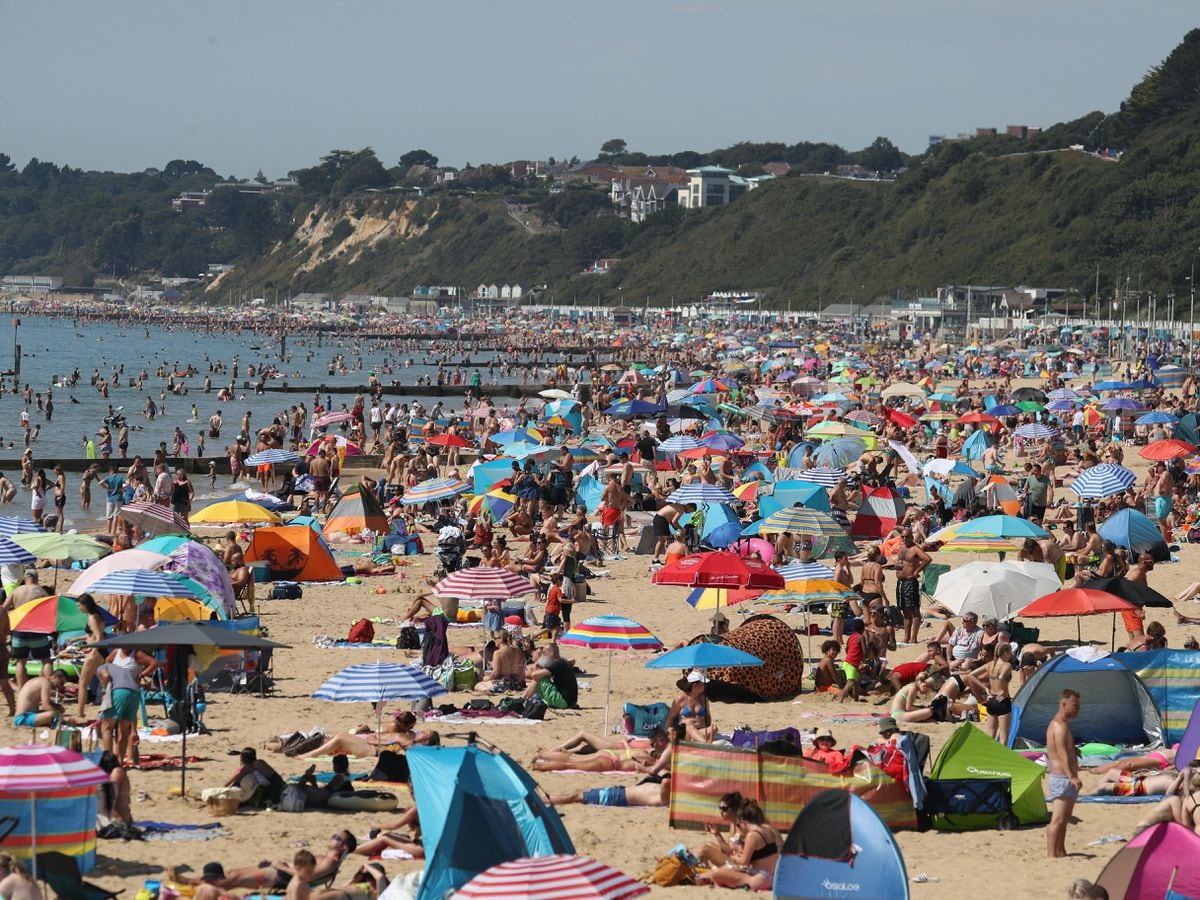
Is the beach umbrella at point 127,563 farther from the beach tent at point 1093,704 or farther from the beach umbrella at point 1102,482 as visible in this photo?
the beach umbrella at point 1102,482

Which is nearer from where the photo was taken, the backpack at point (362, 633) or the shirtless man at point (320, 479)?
the backpack at point (362, 633)

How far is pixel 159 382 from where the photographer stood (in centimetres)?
6281

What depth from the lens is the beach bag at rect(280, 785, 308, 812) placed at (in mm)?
9055

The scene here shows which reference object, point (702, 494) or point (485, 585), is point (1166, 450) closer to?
point (702, 494)

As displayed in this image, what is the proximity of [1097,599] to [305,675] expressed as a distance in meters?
6.17

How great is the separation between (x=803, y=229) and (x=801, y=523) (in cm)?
11020

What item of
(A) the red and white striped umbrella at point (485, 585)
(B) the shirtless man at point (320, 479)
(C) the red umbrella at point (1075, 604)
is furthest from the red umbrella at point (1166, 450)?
(A) the red and white striped umbrella at point (485, 585)

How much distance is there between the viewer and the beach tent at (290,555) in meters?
16.9

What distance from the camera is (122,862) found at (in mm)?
8023

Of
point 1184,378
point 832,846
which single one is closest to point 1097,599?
point 832,846

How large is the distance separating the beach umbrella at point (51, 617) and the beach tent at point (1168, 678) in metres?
7.15

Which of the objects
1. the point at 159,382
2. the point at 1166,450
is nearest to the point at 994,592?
the point at 1166,450

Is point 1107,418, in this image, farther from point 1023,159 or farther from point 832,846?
point 1023,159

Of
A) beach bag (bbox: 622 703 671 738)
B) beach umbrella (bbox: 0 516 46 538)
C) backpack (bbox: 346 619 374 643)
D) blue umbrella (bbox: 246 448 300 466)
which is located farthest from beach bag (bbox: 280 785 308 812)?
blue umbrella (bbox: 246 448 300 466)
